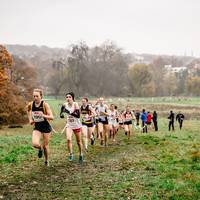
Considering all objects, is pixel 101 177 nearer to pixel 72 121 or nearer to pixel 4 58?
pixel 72 121

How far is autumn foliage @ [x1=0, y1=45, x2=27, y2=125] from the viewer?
42500 mm

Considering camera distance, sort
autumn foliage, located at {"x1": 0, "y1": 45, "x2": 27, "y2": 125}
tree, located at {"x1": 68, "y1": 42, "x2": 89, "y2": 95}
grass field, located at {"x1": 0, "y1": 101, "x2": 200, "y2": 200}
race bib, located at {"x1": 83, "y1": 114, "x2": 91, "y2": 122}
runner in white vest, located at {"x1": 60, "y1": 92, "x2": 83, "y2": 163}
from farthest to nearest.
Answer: tree, located at {"x1": 68, "y1": 42, "x2": 89, "y2": 95}, autumn foliage, located at {"x1": 0, "y1": 45, "x2": 27, "y2": 125}, race bib, located at {"x1": 83, "y1": 114, "x2": 91, "y2": 122}, runner in white vest, located at {"x1": 60, "y1": 92, "x2": 83, "y2": 163}, grass field, located at {"x1": 0, "y1": 101, "x2": 200, "y2": 200}

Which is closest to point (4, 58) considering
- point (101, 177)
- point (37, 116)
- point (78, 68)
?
point (37, 116)

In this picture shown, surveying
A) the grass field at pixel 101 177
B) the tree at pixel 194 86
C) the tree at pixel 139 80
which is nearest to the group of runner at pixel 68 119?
the grass field at pixel 101 177

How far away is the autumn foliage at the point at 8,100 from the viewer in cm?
4250

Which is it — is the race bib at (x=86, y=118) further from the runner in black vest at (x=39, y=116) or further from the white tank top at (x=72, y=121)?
the runner in black vest at (x=39, y=116)

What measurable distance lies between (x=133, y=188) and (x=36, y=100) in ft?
13.1

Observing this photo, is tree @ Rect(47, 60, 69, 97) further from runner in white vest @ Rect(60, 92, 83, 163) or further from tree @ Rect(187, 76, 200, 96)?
runner in white vest @ Rect(60, 92, 83, 163)

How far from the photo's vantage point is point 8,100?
143ft

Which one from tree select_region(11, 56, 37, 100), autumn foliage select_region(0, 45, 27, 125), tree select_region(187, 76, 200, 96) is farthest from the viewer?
tree select_region(187, 76, 200, 96)

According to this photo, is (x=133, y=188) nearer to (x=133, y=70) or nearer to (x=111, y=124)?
(x=111, y=124)

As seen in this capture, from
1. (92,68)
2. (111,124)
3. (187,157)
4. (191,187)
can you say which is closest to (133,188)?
(191,187)

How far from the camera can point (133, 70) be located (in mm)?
123312

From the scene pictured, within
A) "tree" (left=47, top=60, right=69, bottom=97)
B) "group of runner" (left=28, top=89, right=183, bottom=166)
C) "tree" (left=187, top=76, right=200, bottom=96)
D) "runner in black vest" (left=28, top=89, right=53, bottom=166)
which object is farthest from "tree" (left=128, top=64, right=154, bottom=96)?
"runner in black vest" (left=28, top=89, right=53, bottom=166)
